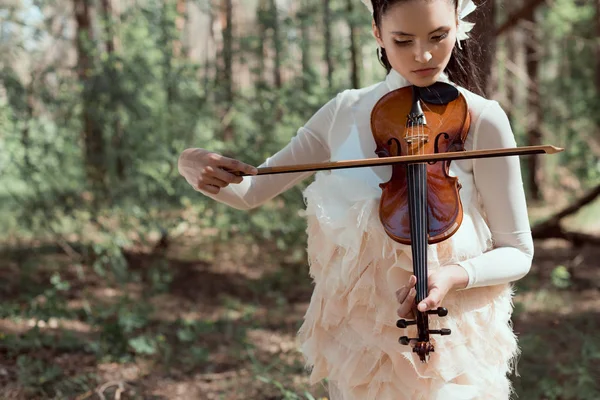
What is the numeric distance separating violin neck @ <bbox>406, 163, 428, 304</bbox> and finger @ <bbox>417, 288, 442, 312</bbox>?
20 mm

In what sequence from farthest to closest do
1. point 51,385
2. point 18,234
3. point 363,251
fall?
point 18,234
point 51,385
point 363,251

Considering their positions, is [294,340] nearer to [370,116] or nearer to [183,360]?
[183,360]

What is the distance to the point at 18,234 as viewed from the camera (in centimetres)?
677

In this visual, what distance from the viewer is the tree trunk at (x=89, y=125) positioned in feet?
18.3

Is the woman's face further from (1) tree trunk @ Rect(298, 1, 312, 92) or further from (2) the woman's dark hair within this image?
(1) tree trunk @ Rect(298, 1, 312, 92)

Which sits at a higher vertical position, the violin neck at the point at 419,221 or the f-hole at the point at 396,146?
the f-hole at the point at 396,146

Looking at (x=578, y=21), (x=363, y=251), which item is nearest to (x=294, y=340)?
(x=363, y=251)

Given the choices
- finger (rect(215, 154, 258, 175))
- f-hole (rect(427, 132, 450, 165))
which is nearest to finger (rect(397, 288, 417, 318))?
f-hole (rect(427, 132, 450, 165))

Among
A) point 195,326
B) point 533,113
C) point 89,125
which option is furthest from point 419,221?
point 533,113

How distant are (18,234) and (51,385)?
3483mm

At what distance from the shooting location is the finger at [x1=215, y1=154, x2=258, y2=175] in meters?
1.64

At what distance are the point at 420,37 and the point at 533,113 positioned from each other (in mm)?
8408

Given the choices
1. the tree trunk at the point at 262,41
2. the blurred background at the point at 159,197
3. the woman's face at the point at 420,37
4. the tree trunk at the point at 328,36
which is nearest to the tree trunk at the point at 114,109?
the blurred background at the point at 159,197

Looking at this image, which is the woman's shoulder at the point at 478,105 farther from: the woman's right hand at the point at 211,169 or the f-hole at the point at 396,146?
the woman's right hand at the point at 211,169
